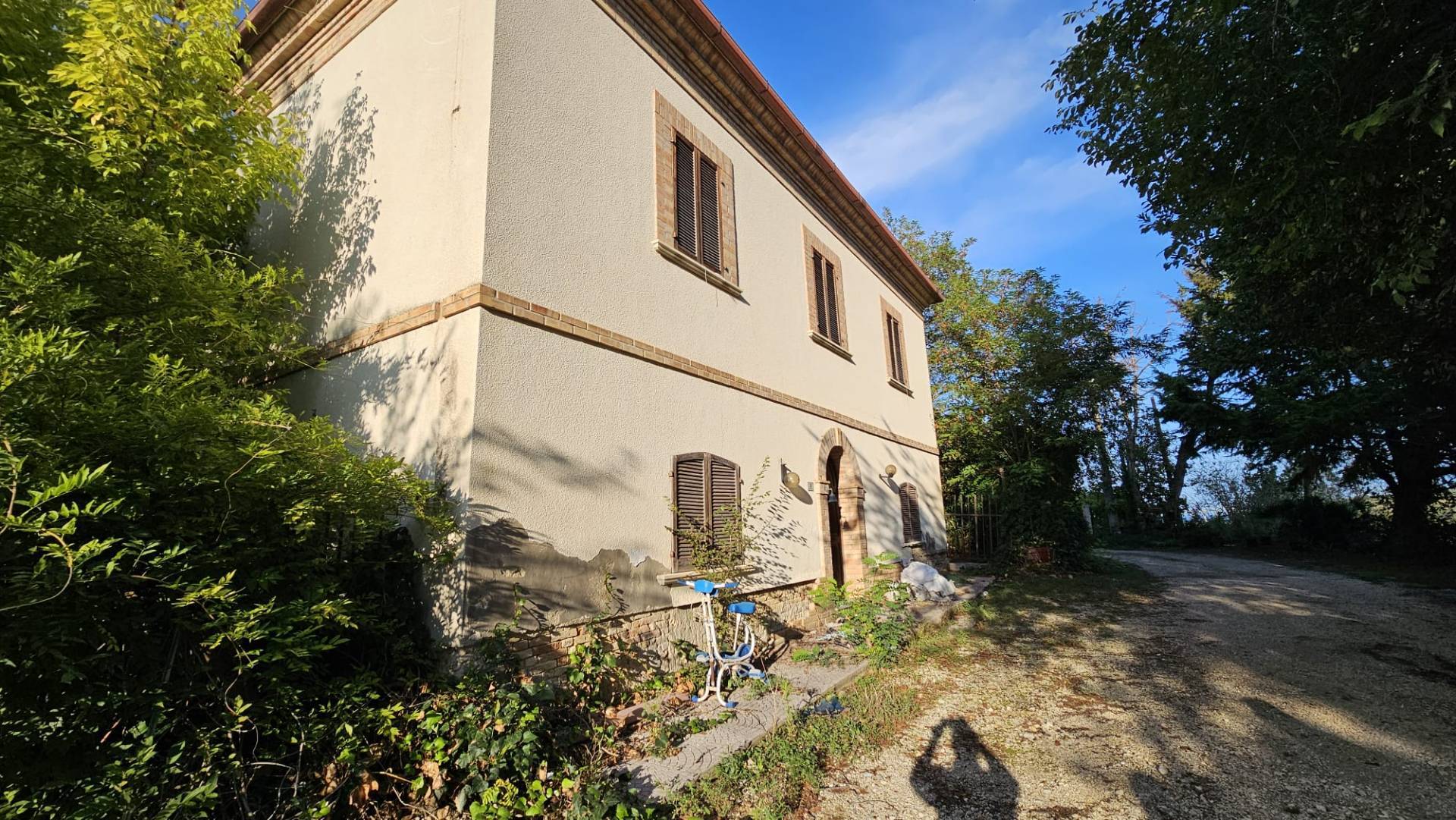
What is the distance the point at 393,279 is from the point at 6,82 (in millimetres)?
2303

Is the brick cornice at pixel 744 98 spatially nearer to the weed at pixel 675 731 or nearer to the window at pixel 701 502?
the window at pixel 701 502

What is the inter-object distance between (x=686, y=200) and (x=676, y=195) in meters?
0.23

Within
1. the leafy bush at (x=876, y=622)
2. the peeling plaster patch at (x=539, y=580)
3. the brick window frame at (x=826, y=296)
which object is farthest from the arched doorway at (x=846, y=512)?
the peeling plaster patch at (x=539, y=580)

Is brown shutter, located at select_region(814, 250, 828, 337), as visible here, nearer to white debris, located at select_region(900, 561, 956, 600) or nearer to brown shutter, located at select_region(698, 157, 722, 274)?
brown shutter, located at select_region(698, 157, 722, 274)

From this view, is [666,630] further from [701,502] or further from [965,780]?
[965,780]

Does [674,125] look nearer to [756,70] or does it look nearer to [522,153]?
[756,70]

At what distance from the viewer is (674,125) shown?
6.88m

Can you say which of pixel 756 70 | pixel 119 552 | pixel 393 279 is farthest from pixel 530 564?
pixel 756 70

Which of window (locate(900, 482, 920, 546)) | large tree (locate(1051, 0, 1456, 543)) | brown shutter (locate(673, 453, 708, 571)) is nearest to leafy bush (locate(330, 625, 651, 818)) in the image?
brown shutter (locate(673, 453, 708, 571))

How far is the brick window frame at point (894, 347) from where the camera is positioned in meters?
12.6

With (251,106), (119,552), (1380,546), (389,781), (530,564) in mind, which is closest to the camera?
(119,552)

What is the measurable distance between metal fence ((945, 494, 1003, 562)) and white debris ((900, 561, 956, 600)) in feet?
19.8

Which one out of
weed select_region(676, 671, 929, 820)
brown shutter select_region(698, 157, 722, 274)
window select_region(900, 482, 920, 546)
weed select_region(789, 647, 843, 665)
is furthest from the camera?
window select_region(900, 482, 920, 546)

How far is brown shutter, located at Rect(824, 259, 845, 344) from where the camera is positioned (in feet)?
33.6
